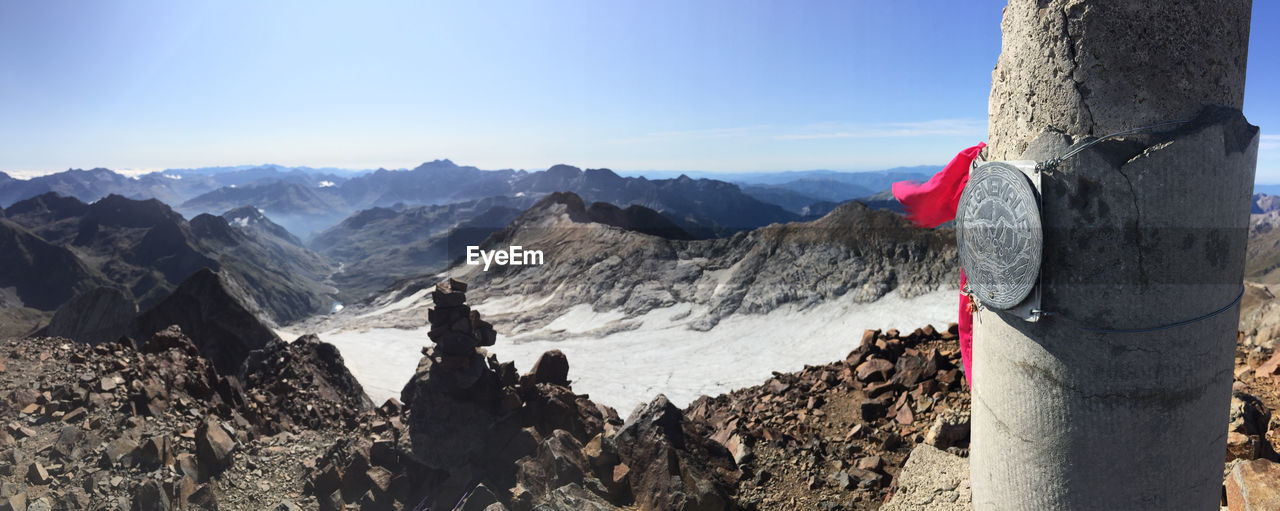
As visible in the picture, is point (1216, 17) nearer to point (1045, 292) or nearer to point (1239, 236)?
point (1239, 236)

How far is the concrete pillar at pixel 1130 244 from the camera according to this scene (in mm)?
3186

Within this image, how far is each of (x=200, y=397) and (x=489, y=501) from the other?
10.4m

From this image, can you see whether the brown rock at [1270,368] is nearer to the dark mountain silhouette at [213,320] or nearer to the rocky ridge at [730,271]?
the rocky ridge at [730,271]

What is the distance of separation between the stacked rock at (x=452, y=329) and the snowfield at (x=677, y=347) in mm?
16312

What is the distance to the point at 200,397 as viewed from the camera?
44.9ft

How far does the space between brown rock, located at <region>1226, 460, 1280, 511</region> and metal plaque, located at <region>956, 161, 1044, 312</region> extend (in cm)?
278

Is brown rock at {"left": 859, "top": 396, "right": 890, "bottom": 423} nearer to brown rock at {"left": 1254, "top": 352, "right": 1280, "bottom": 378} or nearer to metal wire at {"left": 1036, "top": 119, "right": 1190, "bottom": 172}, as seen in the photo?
brown rock at {"left": 1254, "top": 352, "right": 1280, "bottom": 378}

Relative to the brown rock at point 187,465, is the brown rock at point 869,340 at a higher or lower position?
higher

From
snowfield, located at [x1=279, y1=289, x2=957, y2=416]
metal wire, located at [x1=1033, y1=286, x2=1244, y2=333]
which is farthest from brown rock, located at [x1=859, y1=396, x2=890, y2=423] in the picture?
snowfield, located at [x1=279, y1=289, x2=957, y2=416]

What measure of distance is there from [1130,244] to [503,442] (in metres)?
9.18

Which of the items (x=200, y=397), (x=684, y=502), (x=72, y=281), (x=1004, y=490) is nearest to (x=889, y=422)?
(x=684, y=502)

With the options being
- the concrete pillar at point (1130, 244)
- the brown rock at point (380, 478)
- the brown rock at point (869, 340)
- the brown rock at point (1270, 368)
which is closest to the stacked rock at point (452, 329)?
the brown rock at point (380, 478)

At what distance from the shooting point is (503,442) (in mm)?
10375

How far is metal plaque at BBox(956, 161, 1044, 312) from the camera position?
340cm
